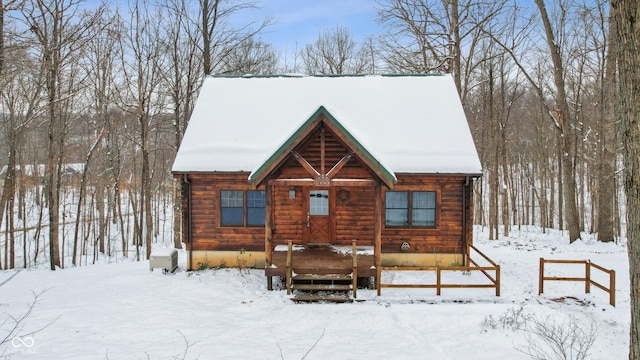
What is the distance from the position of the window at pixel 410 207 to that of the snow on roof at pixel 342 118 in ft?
3.76

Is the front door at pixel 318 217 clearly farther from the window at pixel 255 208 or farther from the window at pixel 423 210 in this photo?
the window at pixel 423 210

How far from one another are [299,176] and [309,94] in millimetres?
5398

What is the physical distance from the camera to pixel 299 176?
448 inches

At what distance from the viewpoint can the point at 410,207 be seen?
514 inches

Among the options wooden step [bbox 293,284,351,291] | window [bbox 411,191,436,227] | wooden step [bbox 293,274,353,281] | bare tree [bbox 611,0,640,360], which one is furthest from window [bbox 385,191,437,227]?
bare tree [bbox 611,0,640,360]

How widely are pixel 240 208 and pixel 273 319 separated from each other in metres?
5.17

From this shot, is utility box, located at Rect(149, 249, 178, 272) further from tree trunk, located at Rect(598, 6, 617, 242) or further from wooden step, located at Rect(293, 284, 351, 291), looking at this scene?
tree trunk, located at Rect(598, 6, 617, 242)

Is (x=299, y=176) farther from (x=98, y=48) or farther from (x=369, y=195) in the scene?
(x=98, y=48)

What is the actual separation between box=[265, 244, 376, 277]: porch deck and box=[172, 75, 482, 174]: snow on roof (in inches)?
126

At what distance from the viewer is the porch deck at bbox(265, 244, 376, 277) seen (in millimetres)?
10750

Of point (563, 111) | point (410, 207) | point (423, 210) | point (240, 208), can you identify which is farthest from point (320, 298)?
point (563, 111)

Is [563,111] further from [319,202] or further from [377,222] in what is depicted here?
[319,202]

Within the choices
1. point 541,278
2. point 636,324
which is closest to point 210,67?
point 541,278

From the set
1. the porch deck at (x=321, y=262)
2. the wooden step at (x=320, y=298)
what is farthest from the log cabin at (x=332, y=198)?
the wooden step at (x=320, y=298)
